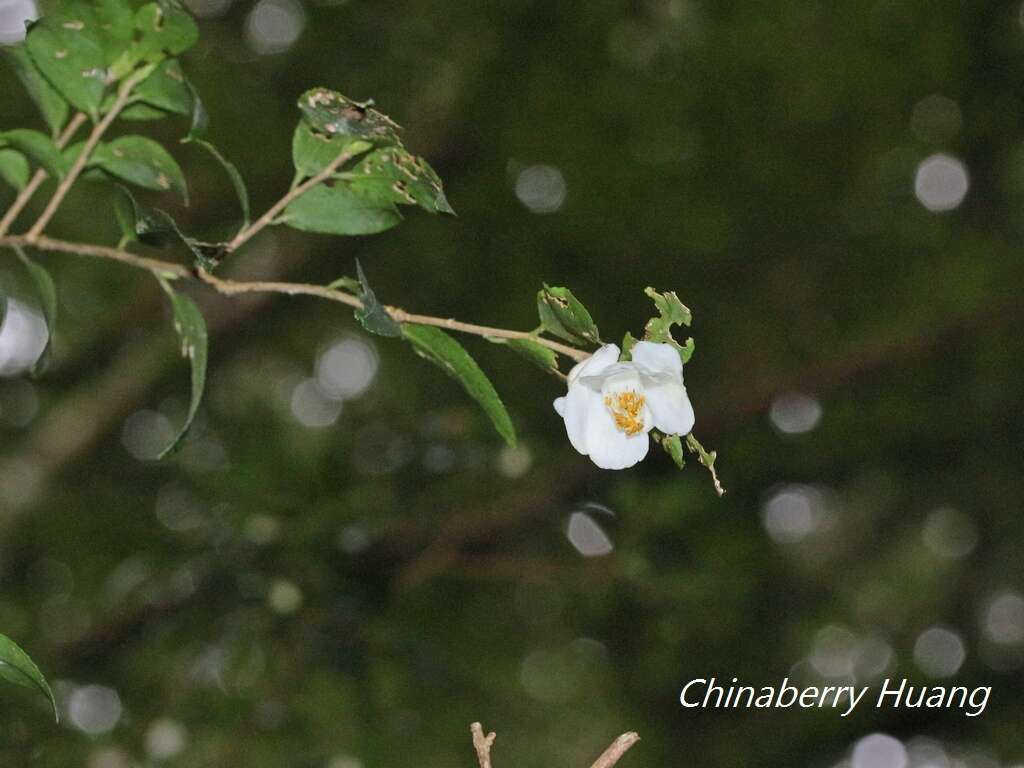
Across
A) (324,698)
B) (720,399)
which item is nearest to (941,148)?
(720,399)

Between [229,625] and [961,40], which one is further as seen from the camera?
[961,40]

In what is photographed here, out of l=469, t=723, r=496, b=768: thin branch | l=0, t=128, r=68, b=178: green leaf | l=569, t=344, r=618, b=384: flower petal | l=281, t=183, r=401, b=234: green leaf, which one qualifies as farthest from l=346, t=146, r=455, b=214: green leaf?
l=469, t=723, r=496, b=768: thin branch

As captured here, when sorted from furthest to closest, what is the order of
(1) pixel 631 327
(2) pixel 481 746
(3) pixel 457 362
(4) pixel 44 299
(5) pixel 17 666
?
1. (1) pixel 631 327
2. (4) pixel 44 299
3. (3) pixel 457 362
4. (5) pixel 17 666
5. (2) pixel 481 746

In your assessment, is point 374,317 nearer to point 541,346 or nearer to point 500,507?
point 541,346

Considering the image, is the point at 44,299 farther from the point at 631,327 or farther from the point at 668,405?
the point at 631,327

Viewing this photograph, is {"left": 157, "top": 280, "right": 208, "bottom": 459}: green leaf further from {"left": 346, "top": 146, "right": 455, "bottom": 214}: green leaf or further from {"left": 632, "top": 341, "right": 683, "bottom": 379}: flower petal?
{"left": 632, "top": 341, "right": 683, "bottom": 379}: flower petal

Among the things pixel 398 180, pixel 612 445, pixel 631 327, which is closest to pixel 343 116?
pixel 398 180
